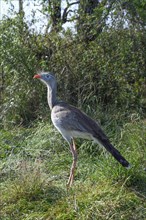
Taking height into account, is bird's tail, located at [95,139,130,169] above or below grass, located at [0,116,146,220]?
above

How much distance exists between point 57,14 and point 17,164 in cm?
459

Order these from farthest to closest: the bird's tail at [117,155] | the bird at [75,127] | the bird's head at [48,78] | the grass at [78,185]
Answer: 1. the bird's head at [48,78]
2. the bird at [75,127]
3. the bird's tail at [117,155]
4. the grass at [78,185]

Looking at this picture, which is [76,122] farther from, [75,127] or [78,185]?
[78,185]

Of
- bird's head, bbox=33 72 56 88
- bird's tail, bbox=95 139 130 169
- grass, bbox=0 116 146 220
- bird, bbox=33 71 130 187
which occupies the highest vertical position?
bird's head, bbox=33 72 56 88

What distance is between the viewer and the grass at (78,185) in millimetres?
5398

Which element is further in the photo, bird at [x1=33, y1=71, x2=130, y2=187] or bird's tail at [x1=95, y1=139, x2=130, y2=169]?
bird at [x1=33, y1=71, x2=130, y2=187]

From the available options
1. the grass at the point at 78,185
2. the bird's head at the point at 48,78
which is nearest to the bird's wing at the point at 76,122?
the grass at the point at 78,185

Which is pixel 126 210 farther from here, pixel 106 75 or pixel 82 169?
pixel 106 75

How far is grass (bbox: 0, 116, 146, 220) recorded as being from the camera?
5398 millimetres

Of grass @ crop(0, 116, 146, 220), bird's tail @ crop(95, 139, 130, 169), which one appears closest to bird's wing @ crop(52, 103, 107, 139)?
bird's tail @ crop(95, 139, 130, 169)

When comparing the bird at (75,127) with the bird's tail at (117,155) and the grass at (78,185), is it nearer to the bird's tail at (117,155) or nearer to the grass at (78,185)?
the bird's tail at (117,155)

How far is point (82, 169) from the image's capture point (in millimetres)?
6848

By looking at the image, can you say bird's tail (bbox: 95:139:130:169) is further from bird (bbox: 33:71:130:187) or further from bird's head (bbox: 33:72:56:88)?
bird's head (bbox: 33:72:56:88)

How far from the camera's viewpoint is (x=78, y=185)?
19.7 ft
